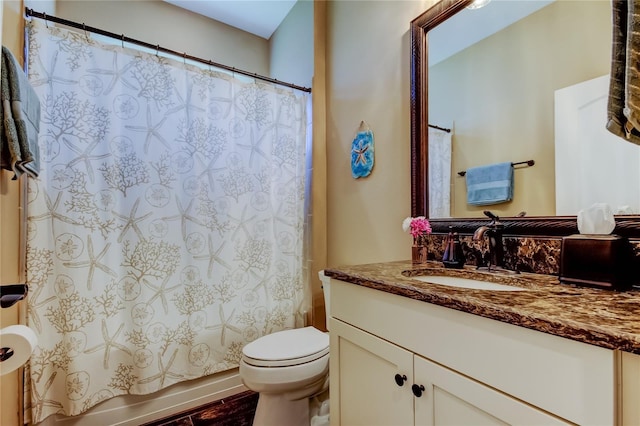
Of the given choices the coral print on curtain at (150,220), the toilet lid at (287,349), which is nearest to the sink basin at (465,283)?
the toilet lid at (287,349)

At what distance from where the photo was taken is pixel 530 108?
1052 millimetres

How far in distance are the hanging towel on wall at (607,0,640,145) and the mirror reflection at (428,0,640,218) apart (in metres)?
0.25

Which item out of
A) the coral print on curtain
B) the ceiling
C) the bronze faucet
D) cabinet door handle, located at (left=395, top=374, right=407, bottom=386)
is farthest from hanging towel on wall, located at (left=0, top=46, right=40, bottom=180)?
the ceiling

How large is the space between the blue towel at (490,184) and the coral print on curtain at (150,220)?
43.9 inches

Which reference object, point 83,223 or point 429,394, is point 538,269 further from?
point 83,223

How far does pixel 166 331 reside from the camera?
1591 mm

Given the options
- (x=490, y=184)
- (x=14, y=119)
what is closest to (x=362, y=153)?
(x=490, y=184)

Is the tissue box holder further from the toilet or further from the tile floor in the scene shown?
the tile floor

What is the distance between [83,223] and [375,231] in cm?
147

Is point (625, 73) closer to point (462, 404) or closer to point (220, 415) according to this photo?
point (462, 404)

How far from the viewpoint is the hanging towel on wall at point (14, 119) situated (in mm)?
940

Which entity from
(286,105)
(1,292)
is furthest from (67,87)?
(286,105)

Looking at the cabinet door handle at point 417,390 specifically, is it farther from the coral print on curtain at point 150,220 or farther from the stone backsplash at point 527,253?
the coral print on curtain at point 150,220

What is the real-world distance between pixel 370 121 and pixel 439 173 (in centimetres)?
56
